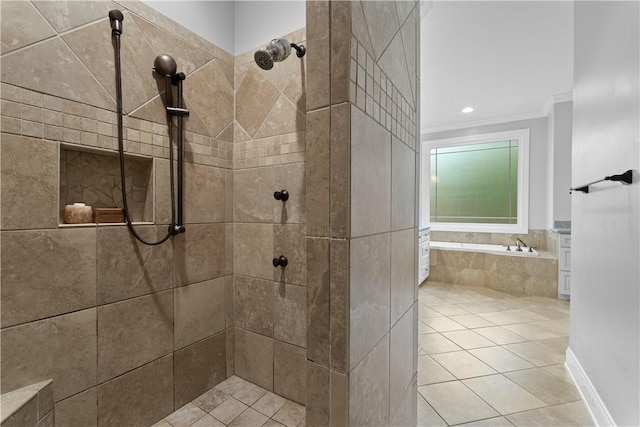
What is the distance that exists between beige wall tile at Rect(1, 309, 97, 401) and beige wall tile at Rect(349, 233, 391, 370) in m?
1.23

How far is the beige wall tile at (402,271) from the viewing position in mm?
946

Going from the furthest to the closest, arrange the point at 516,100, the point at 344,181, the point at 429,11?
the point at 516,100
the point at 429,11
the point at 344,181

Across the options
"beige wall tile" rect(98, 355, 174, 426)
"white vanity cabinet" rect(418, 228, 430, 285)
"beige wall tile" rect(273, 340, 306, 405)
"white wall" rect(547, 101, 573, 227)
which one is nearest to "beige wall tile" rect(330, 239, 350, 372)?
"beige wall tile" rect(273, 340, 306, 405)

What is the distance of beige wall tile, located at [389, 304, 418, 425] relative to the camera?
37.3 inches

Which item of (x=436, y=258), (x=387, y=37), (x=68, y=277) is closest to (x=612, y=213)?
(x=387, y=37)

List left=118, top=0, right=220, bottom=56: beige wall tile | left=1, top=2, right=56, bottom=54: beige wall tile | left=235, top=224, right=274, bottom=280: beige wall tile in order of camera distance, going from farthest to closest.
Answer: left=235, top=224, right=274, bottom=280: beige wall tile → left=118, top=0, right=220, bottom=56: beige wall tile → left=1, top=2, right=56, bottom=54: beige wall tile

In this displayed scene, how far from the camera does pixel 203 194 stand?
1643 millimetres

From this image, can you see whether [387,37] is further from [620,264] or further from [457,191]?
[457,191]

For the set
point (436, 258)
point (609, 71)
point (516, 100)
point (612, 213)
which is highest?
point (516, 100)

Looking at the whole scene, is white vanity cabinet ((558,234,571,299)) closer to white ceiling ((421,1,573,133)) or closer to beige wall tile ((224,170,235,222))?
white ceiling ((421,1,573,133))

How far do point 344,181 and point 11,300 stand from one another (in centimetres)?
132

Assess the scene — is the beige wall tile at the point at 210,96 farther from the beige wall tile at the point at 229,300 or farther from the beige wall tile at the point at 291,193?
the beige wall tile at the point at 229,300

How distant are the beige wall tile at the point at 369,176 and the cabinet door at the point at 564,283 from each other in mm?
3898

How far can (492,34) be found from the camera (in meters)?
2.45
